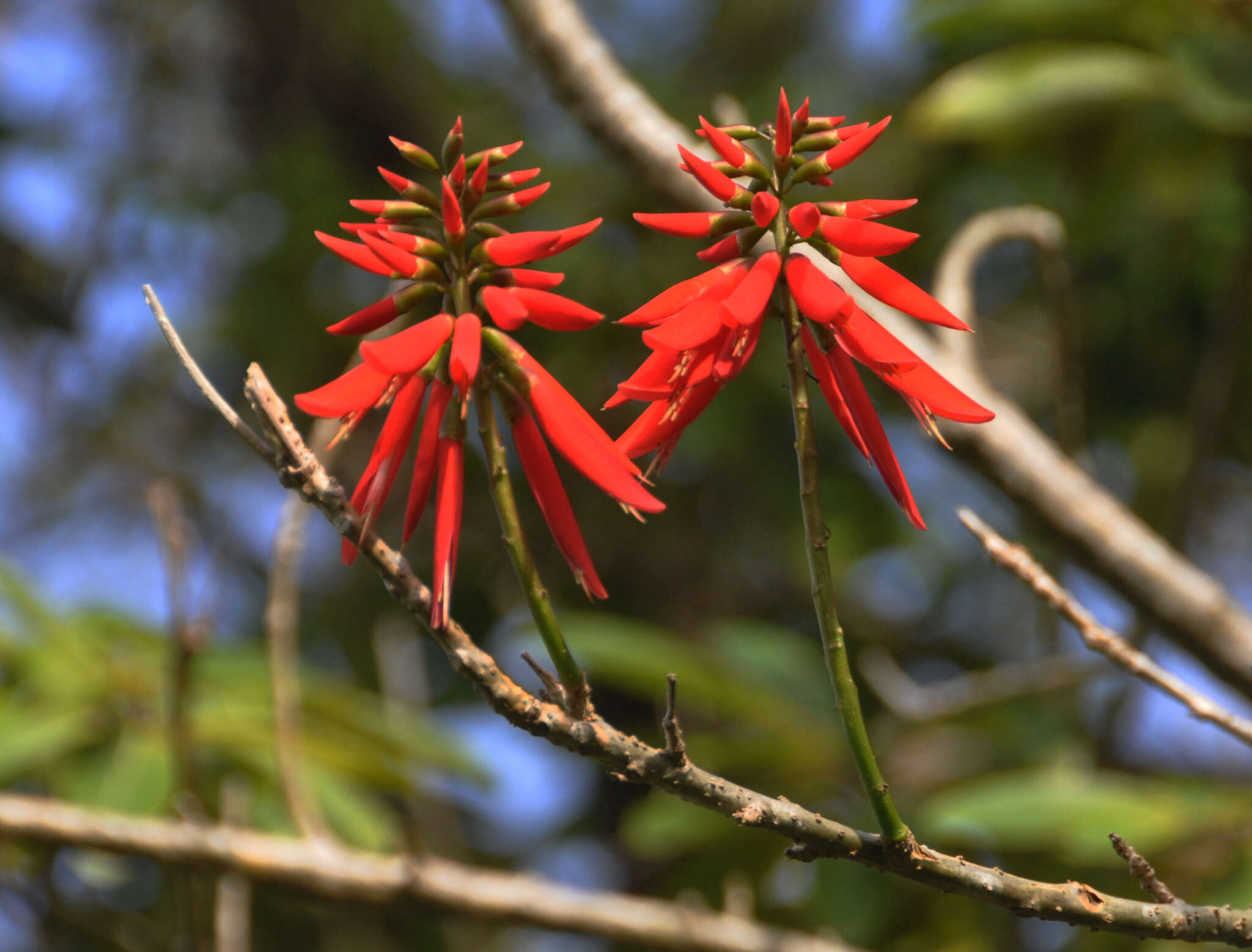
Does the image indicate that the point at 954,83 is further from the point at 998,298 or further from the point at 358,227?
the point at 358,227

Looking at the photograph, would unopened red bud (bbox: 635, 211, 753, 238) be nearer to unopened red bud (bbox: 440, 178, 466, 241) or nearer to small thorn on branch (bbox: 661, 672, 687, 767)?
unopened red bud (bbox: 440, 178, 466, 241)

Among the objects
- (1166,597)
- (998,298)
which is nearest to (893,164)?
(998,298)

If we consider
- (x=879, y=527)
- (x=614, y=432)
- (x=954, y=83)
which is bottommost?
(x=879, y=527)

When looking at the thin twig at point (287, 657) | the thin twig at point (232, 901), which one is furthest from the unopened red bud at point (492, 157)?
the thin twig at point (232, 901)

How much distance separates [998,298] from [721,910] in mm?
2362

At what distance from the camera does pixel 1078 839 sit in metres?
1.70

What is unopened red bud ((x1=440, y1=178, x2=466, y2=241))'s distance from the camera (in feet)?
1.81

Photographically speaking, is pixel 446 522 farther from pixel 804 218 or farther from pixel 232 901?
pixel 232 901

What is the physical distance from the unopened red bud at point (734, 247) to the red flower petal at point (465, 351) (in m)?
0.13

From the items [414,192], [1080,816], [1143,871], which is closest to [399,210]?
[414,192]

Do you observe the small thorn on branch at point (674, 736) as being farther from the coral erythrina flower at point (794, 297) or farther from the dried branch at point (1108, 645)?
the dried branch at point (1108, 645)

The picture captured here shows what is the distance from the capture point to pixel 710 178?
0.54 metres

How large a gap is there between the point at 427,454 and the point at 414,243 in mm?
116

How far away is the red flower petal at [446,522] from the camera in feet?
1.86
